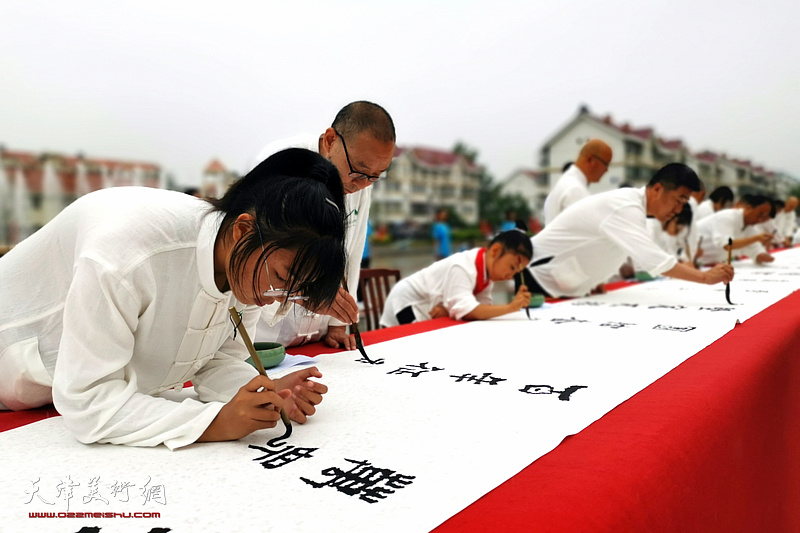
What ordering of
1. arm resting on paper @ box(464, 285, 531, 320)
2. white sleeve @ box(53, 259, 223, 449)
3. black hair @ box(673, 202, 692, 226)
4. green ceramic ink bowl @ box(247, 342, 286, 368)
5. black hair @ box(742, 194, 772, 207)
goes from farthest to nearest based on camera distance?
1. black hair @ box(742, 194, 772, 207)
2. black hair @ box(673, 202, 692, 226)
3. arm resting on paper @ box(464, 285, 531, 320)
4. green ceramic ink bowl @ box(247, 342, 286, 368)
5. white sleeve @ box(53, 259, 223, 449)

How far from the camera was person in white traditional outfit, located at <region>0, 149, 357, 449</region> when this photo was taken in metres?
0.78

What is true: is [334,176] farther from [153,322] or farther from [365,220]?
[365,220]

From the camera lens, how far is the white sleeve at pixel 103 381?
77cm

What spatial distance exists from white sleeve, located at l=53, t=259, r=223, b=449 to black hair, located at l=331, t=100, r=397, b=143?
86cm

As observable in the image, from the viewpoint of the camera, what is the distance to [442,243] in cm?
782

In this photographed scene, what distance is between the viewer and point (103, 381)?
798 mm

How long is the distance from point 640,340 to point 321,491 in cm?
114

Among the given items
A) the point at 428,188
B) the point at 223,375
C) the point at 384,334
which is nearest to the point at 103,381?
the point at 223,375

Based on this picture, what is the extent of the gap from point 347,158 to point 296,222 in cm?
78

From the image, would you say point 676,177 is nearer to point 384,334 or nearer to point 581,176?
point 581,176

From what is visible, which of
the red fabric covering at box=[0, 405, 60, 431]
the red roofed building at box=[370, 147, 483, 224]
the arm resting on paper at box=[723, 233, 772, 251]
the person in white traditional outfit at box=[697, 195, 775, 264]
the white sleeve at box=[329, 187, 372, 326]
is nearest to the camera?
the red fabric covering at box=[0, 405, 60, 431]

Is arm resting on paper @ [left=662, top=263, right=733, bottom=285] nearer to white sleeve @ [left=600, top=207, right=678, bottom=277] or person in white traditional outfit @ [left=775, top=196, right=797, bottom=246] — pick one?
white sleeve @ [left=600, top=207, right=678, bottom=277]

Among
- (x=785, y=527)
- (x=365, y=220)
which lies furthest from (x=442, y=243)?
(x=785, y=527)

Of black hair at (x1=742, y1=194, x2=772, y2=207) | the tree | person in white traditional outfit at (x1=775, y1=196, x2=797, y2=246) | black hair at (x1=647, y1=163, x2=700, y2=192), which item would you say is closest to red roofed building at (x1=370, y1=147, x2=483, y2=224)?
the tree
